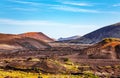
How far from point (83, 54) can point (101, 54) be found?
8.20 meters

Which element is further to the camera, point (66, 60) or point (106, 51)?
point (106, 51)

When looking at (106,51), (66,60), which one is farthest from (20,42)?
(66,60)

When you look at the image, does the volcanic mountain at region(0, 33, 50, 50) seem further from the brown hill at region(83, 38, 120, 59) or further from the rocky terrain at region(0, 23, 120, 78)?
the brown hill at region(83, 38, 120, 59)

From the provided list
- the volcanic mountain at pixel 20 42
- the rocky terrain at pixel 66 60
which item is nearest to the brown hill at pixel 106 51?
the rocky terrain at pixel 66 60

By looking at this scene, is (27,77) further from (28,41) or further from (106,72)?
(28,41)

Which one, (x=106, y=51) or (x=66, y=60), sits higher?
(x=106, y=51)

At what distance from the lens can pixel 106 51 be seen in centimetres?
10075

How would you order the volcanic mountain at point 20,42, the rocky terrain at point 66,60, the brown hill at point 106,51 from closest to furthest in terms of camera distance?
the rocky terrain at point 66,60 < the brown hill at point 106,51 < the volcanic mountain at point 20,42

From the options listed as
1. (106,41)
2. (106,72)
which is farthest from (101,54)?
(106,72)

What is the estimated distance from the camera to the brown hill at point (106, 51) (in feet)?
317

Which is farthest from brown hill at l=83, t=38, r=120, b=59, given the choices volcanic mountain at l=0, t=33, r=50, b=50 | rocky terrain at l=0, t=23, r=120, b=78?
volcanic mountain at l=0, t=33, r=50, b=50

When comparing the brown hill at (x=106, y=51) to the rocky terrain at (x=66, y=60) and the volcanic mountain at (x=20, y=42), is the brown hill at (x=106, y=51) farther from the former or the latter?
the volcanic mountain at (x=20, y=42)

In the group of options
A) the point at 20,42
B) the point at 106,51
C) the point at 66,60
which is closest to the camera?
the point at 66,60

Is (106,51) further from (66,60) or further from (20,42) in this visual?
(20,42)
